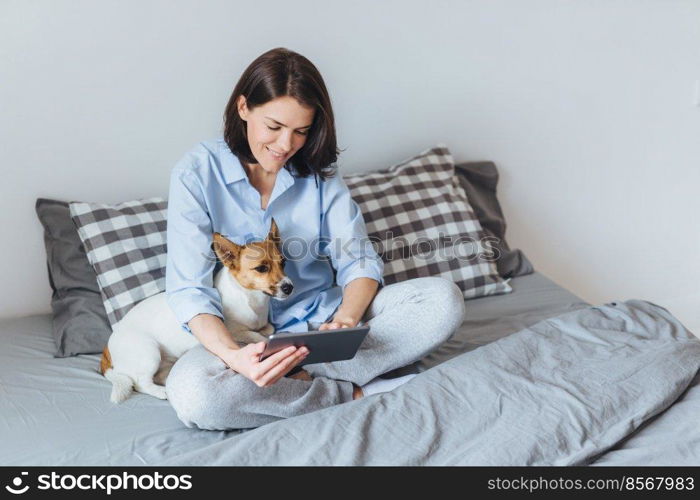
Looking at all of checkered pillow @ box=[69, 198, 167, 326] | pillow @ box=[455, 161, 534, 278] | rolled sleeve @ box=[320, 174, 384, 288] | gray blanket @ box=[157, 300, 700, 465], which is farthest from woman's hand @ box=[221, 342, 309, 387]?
pillow @ box=[455, 161, 534, 278]

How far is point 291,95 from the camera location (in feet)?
5.11

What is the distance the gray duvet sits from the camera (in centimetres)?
128

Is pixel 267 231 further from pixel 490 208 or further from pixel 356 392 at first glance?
pixel 490 208

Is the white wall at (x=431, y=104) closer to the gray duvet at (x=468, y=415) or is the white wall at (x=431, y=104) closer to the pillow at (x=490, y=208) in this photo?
the pillow at (x=490, y=208)

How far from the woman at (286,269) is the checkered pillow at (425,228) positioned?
0.32 metres

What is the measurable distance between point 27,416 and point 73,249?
1.76 feet

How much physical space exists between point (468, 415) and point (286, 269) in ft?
2.02

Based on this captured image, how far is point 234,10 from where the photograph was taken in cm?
205

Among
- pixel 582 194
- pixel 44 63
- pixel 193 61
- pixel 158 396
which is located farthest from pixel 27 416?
pixel 582 194

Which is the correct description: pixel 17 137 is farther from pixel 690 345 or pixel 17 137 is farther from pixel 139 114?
pixel 690 345

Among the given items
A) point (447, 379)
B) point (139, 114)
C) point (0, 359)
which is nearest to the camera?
point (447, 379)

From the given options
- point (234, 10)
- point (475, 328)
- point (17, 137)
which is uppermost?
point (234, 10)

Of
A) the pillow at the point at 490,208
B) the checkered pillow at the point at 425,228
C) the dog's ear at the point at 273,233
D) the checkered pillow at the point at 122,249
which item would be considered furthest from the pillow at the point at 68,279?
the pillow at the point at 490,208

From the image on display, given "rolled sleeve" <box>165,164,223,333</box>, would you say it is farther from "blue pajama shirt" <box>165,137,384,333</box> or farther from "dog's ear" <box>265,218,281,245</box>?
"dog's ear" <box>265,218,281,245</box>
